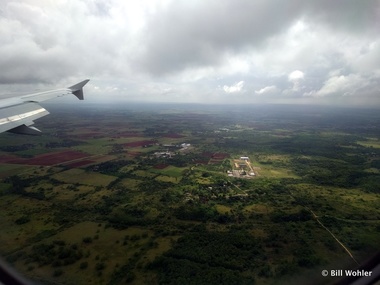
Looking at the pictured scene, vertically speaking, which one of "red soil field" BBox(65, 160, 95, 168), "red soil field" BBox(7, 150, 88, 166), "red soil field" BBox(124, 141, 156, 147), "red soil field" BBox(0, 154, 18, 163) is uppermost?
"red soil field" BBox(0, 154, 18, 163)

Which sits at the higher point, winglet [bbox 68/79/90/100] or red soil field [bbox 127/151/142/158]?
winglet [bbox 68/79/90/100]

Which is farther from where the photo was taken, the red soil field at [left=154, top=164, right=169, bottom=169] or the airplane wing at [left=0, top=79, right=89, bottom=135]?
the red soil field at [left=154, top=164, right=169, bottom=169]

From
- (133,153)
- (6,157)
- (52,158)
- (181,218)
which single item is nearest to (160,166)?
(133,153)

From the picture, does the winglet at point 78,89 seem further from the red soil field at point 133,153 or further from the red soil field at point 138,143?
the red soil field at point 138,143

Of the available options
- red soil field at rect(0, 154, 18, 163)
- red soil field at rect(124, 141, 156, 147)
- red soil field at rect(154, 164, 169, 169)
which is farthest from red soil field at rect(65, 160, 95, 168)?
red soil field at rect(124, 141, 156, 147)

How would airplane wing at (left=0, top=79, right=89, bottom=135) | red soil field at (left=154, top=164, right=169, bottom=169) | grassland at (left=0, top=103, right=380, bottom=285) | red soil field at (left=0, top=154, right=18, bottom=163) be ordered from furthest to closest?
red soil field at (left=0, top=154, right=18, bottom=163) → red soil field at (left=154, top=164, right=169, bottom=169) → grassland at (left=0, top=103, right=380, bottom=285) → airplane wing at (left=0, top=79, right=89, bottom=135)

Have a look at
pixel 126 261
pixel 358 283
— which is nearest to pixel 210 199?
pixel 126 261

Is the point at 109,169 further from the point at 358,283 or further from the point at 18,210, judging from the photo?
the point at 358,283

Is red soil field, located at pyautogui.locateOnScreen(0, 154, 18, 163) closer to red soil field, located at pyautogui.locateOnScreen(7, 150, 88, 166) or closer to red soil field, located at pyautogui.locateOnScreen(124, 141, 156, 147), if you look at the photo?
red soil field, located at pyautogui.locateOnScreen(7, 150, 88, 166)
